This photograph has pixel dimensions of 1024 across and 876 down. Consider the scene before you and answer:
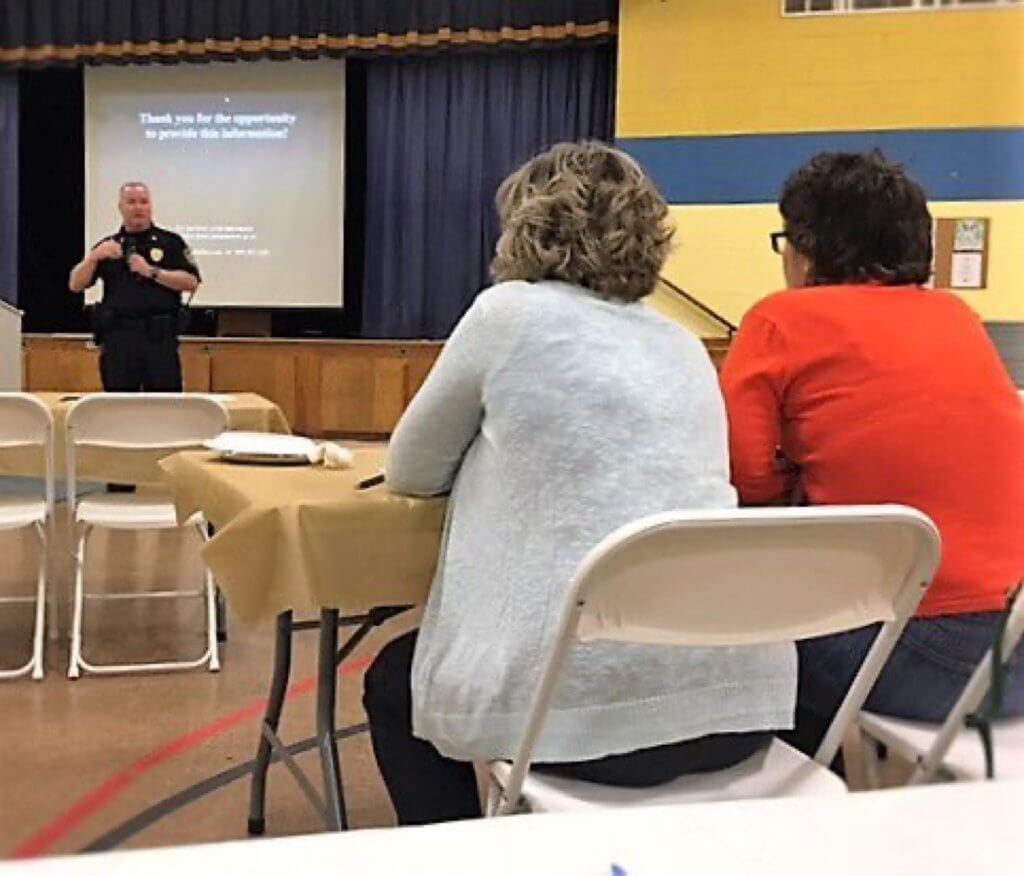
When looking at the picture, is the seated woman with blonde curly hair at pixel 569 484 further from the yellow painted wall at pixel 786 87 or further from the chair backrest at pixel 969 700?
the yellow painted wall at pixel 786 87

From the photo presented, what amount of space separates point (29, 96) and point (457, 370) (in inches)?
302

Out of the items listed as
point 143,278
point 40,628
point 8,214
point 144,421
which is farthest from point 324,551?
Answer: point 8,214

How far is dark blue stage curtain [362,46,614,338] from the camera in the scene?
733 centimetres

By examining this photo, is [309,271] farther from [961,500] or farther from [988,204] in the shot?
[961,500]

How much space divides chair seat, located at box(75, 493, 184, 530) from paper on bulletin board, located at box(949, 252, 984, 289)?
4553mm

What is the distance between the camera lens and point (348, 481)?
1.67 meters

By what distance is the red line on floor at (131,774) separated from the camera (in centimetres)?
198

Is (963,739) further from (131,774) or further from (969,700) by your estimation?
(131,774)

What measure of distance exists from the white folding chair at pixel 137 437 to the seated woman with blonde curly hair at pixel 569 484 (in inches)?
65.5

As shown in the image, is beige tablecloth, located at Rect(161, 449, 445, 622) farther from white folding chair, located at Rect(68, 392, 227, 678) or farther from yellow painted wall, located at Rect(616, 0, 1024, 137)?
yellow painted wall, located at Rect(616, 0, 1024, 137)

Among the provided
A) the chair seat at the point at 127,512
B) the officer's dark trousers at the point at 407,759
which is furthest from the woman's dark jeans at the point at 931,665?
the chair seat at the point at 127,512

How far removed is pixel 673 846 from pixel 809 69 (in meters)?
6.40

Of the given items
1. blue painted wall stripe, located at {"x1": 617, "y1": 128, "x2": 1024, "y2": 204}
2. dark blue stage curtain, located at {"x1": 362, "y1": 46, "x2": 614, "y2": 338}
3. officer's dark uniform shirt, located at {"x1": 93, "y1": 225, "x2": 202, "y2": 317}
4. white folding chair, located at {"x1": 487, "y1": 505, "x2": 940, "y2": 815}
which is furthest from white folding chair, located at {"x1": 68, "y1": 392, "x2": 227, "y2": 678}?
dark blue stage curtain, located at {"x1": 362, "y1": 46, "x2": 614, "y2": 338}

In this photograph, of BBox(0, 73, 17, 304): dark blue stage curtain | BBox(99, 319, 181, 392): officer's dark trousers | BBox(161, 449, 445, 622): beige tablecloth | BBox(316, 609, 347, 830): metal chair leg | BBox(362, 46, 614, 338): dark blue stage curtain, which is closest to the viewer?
BBox(161, 449, 445, 622): beige tablecloth
